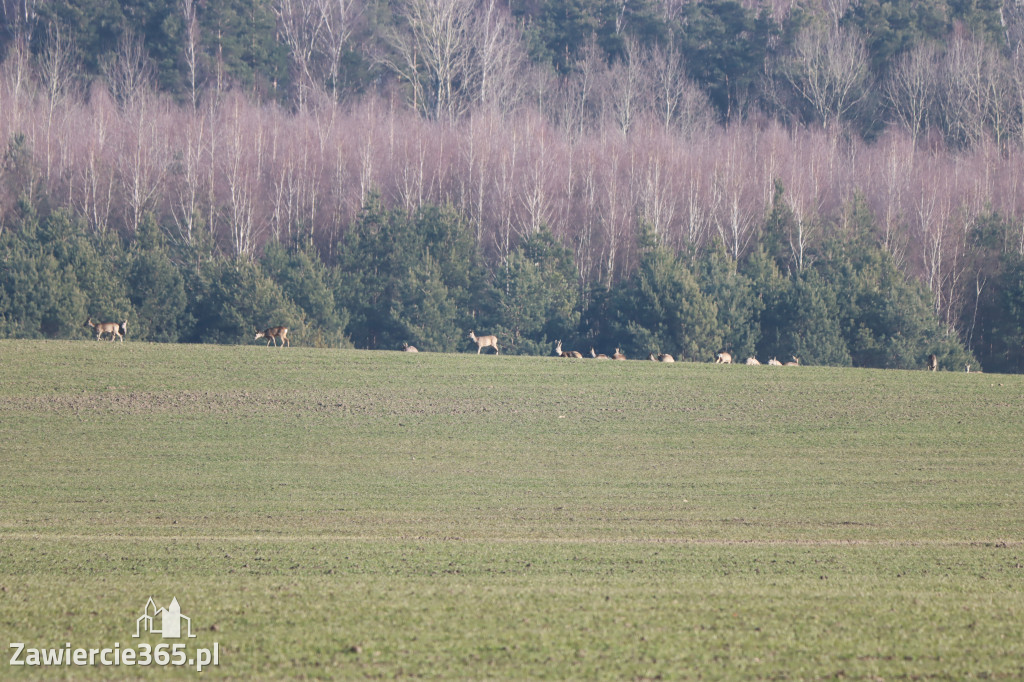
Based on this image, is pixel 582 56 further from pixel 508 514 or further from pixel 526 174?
pixel 508 514

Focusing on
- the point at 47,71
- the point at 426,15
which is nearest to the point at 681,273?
the point at 426,15

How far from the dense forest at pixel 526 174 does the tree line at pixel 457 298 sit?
0.17 metres

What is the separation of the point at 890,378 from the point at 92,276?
36.1m

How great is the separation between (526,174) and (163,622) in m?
59.6

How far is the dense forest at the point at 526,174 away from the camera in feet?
168

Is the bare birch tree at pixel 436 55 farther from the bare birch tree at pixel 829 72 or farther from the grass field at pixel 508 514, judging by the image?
the grass field at pixel 508 514

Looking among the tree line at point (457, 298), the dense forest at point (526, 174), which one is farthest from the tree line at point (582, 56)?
the tree line at point (457, 298)

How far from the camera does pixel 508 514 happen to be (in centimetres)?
1945

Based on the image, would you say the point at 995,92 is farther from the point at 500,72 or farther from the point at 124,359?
the point at 124,359

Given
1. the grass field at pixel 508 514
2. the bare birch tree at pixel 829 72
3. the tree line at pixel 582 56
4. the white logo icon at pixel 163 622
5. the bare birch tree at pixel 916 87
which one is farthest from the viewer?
the bare birch tree at pixel 829 72

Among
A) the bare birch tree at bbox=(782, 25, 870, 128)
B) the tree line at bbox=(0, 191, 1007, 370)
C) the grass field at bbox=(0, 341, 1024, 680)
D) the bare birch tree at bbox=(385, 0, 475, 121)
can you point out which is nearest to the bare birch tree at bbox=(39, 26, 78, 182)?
the tree line at bbox=(0, 191, 1007, 370)

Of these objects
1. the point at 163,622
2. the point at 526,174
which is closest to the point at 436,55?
the point at 526,174

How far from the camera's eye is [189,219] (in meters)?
60.0

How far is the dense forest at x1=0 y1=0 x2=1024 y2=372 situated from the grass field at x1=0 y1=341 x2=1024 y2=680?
15805 millimetres
